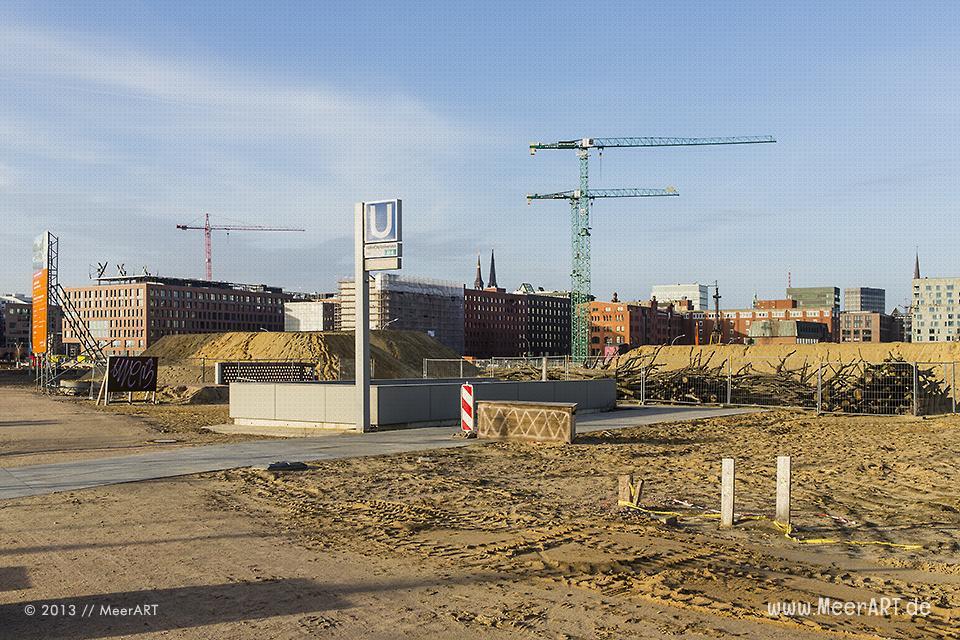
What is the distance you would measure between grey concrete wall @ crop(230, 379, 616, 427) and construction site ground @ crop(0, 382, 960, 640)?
8.58 metres

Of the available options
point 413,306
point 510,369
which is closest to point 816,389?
point 510,369

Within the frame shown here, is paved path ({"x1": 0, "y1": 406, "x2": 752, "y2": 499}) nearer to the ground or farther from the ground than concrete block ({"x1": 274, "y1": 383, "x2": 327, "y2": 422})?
nearer to the ground

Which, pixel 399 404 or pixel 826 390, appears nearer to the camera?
pixel 399 404

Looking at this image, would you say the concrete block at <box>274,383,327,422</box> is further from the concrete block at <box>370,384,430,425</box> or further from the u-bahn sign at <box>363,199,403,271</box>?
the u-bahn sign at <box>363,199,403,271</box>

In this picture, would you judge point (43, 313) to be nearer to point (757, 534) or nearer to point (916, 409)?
point (916, 409)

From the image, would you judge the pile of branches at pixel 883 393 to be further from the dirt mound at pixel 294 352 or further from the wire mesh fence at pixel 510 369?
the dirt mound at pixel 294 352

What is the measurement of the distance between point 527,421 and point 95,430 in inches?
606

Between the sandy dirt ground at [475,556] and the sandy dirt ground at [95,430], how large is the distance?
731cm

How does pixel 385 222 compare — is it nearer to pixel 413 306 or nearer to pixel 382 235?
pixel 382 235

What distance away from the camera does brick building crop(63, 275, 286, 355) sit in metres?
166

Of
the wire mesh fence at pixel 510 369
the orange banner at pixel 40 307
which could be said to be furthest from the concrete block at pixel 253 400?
the orange banner at pixel 40 307

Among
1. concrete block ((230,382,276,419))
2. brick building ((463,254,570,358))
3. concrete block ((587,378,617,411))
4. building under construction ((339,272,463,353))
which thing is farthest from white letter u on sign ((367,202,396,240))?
brick building ((463,254,570,358))

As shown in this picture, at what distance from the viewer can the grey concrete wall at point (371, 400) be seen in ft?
82.4

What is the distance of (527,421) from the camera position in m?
21.4
